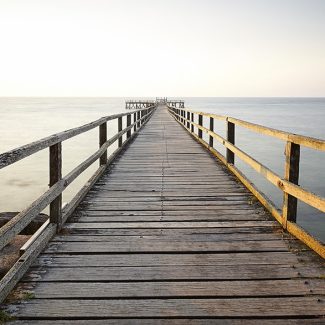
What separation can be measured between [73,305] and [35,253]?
0.90 meters

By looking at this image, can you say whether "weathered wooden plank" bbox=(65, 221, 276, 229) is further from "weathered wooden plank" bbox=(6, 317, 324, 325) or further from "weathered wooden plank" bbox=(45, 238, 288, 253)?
"weathered wooden plank" bbox=(6, 317, 324, 325)

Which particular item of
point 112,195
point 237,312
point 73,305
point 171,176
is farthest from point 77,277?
point 171,176

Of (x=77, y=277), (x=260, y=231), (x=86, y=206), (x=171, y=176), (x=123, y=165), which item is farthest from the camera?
(x=123, y=165)

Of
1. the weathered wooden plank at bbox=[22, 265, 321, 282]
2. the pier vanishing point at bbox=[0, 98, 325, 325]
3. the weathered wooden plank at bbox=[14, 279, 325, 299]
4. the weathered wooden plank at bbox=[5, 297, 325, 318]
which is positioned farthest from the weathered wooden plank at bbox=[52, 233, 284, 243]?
the weathered wooden plank at bbox=[5, 297, 325, 318]

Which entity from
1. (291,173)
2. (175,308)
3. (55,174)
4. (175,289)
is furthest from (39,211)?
(291,173)

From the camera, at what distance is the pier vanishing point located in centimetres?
259

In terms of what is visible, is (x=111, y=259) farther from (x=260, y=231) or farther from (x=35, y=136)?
(x=35, y=136)

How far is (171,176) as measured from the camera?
722 cm

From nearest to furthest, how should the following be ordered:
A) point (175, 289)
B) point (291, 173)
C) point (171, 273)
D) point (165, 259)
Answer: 1. point (175, 289)
2. point (171, 273)
3. point (165, 259)
4. point (291, 173)

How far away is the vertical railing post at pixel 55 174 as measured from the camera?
3.85 m

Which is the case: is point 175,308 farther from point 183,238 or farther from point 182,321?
point 183,238

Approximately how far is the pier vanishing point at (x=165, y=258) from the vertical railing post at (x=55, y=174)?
0.01 metres

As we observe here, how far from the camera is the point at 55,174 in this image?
3.88 meters

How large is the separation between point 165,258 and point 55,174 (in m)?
1.43
